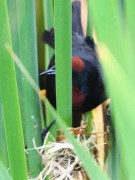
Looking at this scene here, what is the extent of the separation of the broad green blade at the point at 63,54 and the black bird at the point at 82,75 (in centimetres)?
35

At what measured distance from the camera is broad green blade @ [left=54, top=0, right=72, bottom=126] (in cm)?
65

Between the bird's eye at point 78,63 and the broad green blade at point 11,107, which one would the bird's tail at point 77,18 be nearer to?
the bird's eye at point 78,63

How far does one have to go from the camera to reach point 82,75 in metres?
1.21

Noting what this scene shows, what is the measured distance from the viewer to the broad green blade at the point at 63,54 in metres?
0.65

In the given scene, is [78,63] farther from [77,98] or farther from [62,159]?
[62,159]

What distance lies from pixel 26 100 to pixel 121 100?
0.51 meters

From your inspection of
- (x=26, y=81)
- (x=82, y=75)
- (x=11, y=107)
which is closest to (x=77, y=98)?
(x=82, y=75)

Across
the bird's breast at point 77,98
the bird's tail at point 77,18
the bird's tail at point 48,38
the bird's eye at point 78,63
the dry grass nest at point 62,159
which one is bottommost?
the dry grass nest at point 62,159

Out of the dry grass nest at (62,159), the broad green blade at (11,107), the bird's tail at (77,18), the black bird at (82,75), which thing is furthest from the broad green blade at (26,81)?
the bird's tail at (77,18)

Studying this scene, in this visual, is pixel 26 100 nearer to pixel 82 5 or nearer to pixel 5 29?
pixel 5 29

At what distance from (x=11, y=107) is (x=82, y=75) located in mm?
772

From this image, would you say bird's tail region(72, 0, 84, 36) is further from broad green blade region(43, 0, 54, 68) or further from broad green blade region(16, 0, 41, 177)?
broad green blade region(16, 0, 41, 177)

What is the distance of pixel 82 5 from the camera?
117 cm

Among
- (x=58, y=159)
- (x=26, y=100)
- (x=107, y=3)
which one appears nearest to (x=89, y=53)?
(x=58, y=159)
